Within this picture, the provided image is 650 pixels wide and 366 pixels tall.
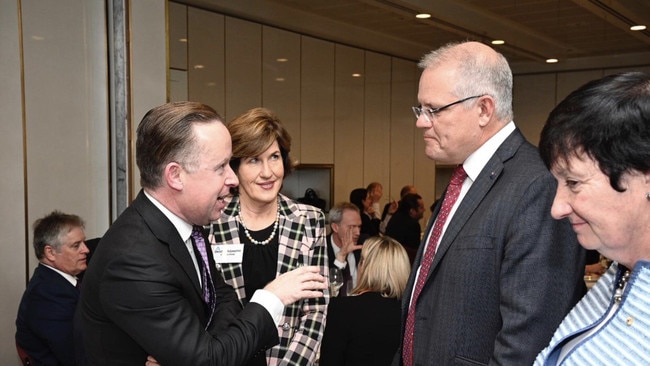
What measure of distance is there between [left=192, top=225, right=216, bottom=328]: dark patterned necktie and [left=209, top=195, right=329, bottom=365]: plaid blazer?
50 centimetres

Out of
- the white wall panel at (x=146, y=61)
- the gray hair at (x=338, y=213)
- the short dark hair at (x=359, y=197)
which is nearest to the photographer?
the white wall panel at (x=146, y=61)

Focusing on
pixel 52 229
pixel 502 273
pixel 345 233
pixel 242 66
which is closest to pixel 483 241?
pixel 502 273

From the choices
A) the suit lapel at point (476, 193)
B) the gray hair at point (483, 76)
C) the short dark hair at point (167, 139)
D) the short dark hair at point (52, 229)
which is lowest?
the short dark hair at point (52, 229)

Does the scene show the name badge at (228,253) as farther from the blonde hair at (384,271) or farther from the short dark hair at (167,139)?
the blonde hair at (384,271)

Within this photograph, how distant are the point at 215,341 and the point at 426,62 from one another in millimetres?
983

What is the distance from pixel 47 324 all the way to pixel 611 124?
3073mm

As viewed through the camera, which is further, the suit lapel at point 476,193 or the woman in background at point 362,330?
the woman in background at point 362,330

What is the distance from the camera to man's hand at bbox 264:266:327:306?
1.66 m

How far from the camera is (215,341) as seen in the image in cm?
149

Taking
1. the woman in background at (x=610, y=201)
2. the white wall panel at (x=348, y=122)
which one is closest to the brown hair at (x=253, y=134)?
the woman in background at (x=610, y=201)

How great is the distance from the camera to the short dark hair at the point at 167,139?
1546mm

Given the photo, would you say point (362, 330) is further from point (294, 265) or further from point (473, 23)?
point (473, 23)

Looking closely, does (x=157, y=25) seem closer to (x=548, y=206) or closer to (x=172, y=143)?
(x=172, y=143)

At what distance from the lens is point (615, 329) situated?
38.0 inches
